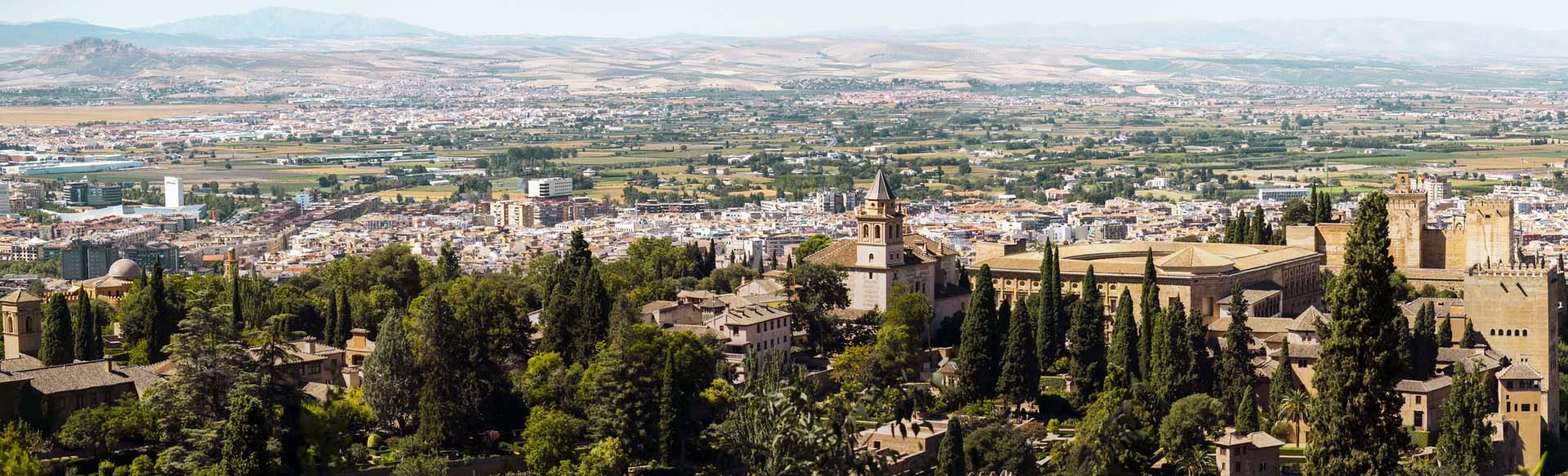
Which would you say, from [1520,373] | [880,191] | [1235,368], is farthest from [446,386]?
[1520,373]

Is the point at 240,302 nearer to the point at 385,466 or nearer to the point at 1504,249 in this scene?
the point at 385,466

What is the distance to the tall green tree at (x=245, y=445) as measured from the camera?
111 feet

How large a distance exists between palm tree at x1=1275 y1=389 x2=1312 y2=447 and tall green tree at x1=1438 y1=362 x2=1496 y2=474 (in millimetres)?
2455

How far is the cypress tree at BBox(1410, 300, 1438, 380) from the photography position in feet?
150

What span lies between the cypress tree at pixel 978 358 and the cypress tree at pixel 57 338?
53.5 feet

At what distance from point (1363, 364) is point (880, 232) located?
2454 centimetres

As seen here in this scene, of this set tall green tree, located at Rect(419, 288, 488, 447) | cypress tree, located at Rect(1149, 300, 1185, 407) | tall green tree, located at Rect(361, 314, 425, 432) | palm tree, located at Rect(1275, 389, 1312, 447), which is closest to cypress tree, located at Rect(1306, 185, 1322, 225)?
cypress tree, located at Rect(1149, 300, 1185, 407)

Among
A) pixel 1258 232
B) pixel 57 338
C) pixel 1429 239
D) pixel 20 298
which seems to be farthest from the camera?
pixel 1258 232

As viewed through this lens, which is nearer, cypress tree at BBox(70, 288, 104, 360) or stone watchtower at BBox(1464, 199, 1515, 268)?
cypress tree at BBox(70, 288, 104, 360)

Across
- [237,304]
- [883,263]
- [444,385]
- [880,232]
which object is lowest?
[444,385]

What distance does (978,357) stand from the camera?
45.1 meters

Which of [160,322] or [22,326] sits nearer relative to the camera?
[22,326]

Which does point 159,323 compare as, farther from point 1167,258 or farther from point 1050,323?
point 1167,258

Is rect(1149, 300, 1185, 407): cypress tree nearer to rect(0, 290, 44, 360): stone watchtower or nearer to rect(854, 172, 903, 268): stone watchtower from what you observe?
rect(854, 172, 903, 268): stone watchtower
